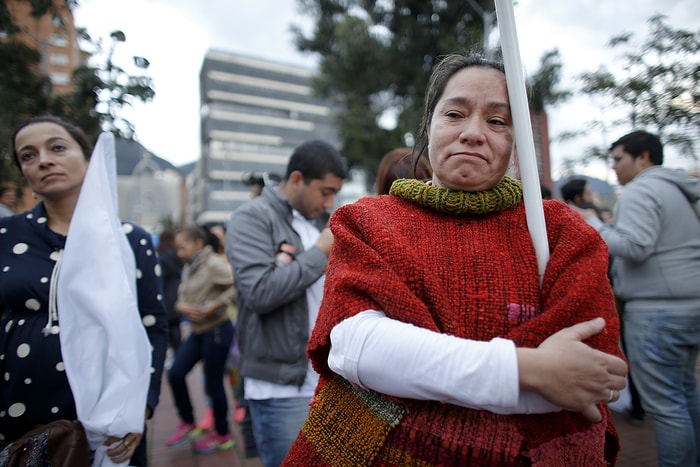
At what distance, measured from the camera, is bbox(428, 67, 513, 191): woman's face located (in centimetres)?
104

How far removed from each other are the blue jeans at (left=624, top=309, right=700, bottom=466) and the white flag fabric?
2555 mm

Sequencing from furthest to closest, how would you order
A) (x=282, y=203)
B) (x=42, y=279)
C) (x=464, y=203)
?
1. (x=282, y=203)
2. (x=42, y=279)
3. (x=464, y=203)

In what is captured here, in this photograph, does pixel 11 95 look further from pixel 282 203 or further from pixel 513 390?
Answer: pixel 513 390

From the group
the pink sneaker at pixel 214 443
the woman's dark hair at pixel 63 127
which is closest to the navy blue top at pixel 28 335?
the woman's dark hair at pixel 63 127

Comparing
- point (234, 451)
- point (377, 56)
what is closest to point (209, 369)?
point (234, 451)

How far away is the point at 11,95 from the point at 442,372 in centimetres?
402

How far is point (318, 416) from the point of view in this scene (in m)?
1.07

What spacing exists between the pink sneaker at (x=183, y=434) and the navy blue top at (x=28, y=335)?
256 centimetres

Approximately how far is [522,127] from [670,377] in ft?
7.26

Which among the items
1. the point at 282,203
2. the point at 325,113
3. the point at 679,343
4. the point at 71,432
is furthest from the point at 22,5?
the point at 325,113

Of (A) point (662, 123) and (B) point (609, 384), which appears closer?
(B) point (609, 384)

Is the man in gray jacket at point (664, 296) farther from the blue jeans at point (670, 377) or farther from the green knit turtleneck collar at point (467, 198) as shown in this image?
the green knit turtleneck collar at point (467, 198)

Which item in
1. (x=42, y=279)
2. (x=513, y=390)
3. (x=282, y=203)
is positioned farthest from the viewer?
(x=282, y=203)

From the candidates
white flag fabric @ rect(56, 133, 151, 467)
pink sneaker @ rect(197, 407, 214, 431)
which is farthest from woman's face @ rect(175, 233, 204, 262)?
white flag fabric @ rect(56, 133, 151, 467)
